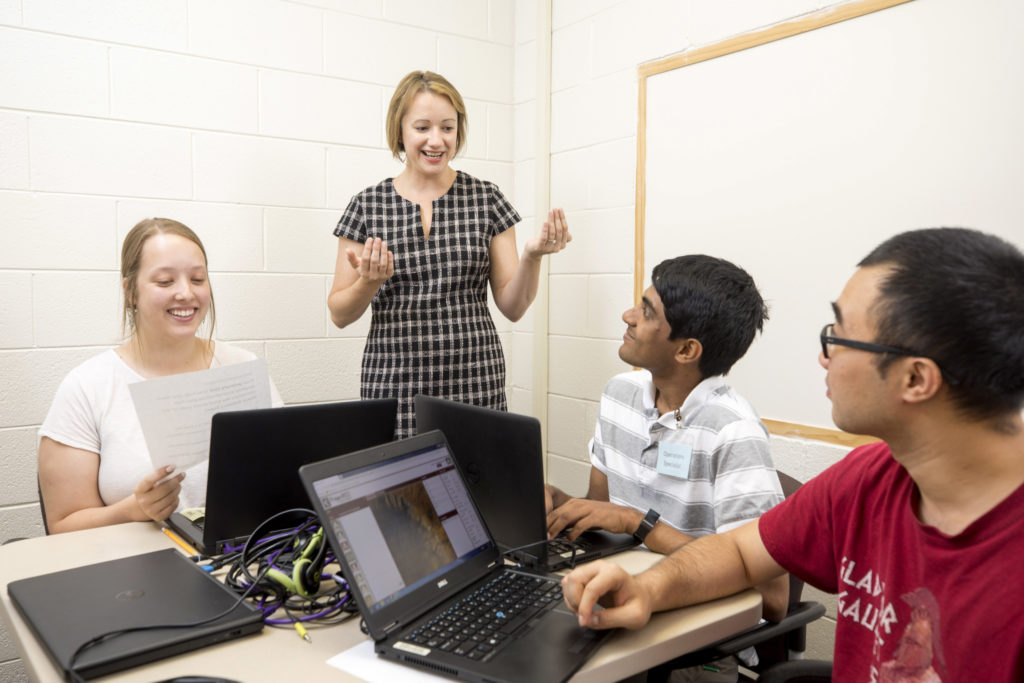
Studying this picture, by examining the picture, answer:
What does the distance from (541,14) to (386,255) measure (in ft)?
5.50

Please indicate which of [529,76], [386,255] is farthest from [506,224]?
[529,76]

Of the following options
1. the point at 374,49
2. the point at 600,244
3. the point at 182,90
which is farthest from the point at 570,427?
the point at 182,90

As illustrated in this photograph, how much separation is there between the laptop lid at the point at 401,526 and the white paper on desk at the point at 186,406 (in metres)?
0.42

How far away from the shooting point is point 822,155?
85.7 inches

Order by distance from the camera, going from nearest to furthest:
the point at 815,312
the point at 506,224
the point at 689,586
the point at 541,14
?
→ 1. the point at 689,586
2. the point at 815,312
3. the point at 506,224
4. the point at 541,14

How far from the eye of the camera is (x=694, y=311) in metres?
1.75

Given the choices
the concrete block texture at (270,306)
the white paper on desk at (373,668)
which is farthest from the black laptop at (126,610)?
the concrete block texture at (270,306)

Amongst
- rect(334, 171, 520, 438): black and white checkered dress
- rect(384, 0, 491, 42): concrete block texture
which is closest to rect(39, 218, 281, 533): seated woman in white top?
rect(334, 171, 520, 438): black and white checkered dress

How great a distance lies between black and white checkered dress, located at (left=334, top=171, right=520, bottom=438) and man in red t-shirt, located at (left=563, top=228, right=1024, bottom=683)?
1.36 meters

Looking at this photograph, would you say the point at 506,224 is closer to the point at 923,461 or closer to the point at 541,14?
the point at 541,14

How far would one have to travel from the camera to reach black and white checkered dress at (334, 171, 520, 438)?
2.38 m

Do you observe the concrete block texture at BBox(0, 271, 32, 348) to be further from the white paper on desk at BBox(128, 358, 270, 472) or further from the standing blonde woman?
the white paper on desk at BBox(128, 358, 270, 472)

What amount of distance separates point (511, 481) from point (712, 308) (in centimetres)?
71

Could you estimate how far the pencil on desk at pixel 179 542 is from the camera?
1387 millimetres
